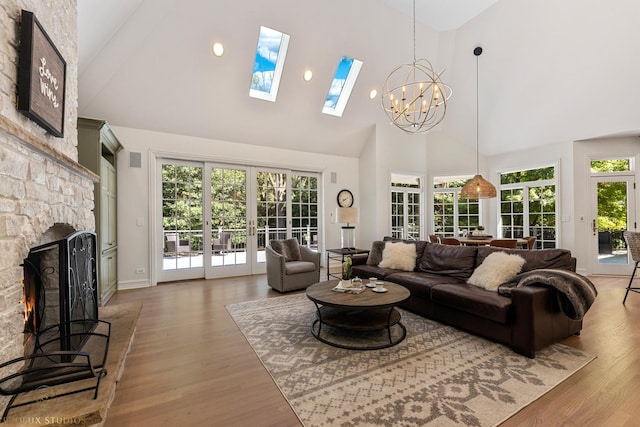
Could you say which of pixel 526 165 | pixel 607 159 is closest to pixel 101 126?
pixel 526 165

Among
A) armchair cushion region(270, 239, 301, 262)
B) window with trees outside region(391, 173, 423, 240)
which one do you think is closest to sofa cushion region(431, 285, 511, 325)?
armchair cushion region(270, 239, 301, 262)

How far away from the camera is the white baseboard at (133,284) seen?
4664 millimetres

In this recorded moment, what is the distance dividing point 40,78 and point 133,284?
3.83 m

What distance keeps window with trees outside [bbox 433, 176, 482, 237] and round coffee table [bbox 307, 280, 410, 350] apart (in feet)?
16.2

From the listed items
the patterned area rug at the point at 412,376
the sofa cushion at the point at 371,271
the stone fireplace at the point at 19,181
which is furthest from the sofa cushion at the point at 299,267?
the stone fireplace at the point at 19,181

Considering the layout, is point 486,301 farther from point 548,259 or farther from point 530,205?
point 530,205

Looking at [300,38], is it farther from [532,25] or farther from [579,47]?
[579,47]

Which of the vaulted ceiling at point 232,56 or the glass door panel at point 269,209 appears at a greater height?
the vaulted ceiling at point 232,56

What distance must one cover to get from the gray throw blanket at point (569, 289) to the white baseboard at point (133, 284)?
207 inches

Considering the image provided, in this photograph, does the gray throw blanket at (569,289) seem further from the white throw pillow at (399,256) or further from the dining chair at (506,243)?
the dining chair at (506,243)

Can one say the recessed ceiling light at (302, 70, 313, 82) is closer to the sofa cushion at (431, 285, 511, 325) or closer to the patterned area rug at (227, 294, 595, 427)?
the sofa cushion at (431, 285, 511, 325)

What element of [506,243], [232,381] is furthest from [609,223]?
[232,381]

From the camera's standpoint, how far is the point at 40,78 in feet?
5.82

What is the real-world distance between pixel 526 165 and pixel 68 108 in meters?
7.68
